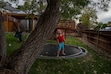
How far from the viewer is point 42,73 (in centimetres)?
563

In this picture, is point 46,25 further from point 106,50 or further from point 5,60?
point 106,50

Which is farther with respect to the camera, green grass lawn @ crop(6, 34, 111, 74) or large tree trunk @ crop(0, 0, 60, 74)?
green grass lawn @ crop(6, 34, 111, 74)

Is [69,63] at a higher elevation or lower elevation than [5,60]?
lower

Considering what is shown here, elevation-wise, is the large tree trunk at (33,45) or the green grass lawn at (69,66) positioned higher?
the large tree trunk at (33,45)

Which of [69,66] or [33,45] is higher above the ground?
[33,45]

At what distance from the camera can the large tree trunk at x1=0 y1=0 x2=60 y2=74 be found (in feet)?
12.5

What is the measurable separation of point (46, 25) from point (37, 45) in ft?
1.52

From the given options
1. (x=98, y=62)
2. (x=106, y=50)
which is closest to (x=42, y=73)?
(x=98, y=62)

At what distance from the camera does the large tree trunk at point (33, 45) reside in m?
3.82

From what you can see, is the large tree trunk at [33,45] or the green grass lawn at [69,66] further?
the green grass lawn at [69,66]

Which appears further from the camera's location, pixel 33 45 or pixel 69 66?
pixel 69 66

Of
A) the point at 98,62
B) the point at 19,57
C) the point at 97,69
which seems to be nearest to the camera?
the point at 19,57

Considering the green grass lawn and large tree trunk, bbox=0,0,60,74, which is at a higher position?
large tree trunk, bbox=0,0,60,74

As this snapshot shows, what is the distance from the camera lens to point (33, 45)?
13.0ft
